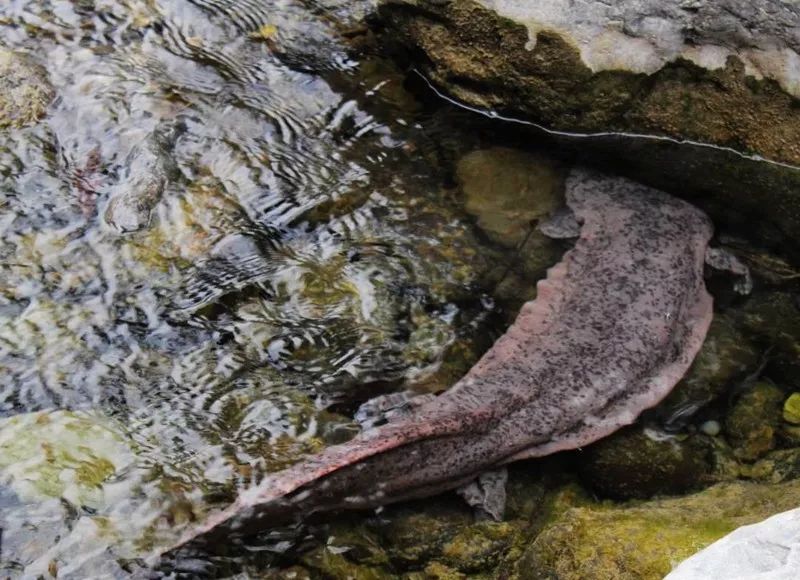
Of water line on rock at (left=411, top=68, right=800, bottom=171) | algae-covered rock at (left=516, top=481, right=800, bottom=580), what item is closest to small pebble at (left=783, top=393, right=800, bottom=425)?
algae-covered rock at (left=516, top=481, right=800, bottom=580)

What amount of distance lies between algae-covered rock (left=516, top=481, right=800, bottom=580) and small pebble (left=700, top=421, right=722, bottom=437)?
929mm

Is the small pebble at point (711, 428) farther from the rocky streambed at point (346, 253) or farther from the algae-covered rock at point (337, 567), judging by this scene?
the algae-covered rock at point (337, 567)

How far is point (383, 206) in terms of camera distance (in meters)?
6.07

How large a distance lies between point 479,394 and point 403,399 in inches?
17.5

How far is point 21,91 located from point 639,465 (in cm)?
475

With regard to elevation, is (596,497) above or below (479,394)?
below

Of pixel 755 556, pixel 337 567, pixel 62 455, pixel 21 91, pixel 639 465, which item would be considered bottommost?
pixel 337 567

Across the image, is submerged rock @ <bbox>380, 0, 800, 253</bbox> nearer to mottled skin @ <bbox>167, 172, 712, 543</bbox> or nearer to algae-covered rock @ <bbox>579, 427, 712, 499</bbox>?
mottled skin @ <bbox>167, 172, 712, 543</bbox>

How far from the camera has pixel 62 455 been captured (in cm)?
434

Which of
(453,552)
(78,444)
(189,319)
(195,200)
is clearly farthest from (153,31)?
(453,552)

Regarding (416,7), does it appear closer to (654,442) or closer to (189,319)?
(189,319)

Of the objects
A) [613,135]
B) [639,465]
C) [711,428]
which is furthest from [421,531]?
[613,135]

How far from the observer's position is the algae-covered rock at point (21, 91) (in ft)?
19.5

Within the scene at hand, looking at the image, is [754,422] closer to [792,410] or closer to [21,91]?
[792,410]
